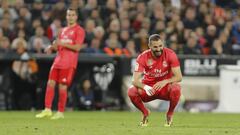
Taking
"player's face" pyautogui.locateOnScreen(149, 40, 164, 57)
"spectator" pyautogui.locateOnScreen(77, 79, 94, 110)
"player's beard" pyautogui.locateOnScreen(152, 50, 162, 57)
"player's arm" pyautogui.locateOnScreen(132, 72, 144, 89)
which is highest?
"player's face" pyautogui.locateOnScreen(149, 40, 164, 57)

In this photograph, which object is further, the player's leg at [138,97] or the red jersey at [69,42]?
the red jersey at [69,42]

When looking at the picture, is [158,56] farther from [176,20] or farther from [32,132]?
[176,20]

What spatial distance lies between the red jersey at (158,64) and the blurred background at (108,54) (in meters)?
8.65

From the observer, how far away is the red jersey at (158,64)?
13.8 meters

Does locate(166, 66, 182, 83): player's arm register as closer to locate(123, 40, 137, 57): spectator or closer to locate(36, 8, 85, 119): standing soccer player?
locate(36, 8, 85, 119): standing soccer player

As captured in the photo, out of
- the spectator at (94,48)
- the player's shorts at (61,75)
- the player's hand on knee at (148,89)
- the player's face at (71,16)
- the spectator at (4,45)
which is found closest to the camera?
the player's hand on knee at (148,89)

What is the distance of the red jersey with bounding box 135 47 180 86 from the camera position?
13781 mm

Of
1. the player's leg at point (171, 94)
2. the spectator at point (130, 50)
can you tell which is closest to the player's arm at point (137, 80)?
the player's leg at point (171, 94)

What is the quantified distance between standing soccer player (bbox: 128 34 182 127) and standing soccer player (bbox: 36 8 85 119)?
3598mm

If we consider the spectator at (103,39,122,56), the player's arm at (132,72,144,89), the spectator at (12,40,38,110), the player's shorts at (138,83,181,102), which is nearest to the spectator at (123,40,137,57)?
the spectator at (103,39,122,56)

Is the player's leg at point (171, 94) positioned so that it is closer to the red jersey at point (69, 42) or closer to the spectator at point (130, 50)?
the red jersey at point (69, 42)

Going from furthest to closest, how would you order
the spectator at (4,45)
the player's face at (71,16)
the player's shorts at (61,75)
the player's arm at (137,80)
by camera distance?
the spectator at (4,45)
the player's shorts at (61,75)
the player's face at (71,16)
the player's arm at (137,80)

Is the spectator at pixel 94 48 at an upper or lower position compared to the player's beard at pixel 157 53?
lower

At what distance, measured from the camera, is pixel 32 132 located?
1207cm
